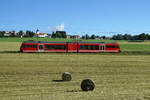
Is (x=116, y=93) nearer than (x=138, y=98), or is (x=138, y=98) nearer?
(x=138, y=98)

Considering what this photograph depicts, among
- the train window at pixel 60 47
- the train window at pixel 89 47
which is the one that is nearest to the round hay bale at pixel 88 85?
the train window at pixel 60 47

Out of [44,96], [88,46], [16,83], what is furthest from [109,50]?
[44,96]

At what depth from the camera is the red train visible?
49.4 meters

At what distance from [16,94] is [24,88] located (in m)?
1.82

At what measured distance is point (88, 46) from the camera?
52.6 m

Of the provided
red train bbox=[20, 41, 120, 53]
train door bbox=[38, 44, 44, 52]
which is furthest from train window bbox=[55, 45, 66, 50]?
train door bbox=[38, 44, 44, 52]

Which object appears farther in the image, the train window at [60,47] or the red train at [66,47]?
the train window at [60,47]

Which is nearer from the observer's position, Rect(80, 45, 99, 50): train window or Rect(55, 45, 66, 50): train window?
Rect(55, 45, 66, 50): train window

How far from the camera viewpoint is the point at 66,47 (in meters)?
51.3

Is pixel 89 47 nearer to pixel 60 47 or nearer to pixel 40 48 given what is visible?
pixel 60 47

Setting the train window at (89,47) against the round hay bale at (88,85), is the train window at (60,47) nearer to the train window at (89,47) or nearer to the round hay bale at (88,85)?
the train window at (89,47)

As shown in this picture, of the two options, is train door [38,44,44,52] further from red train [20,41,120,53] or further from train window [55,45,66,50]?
train window [55,45,66,50]

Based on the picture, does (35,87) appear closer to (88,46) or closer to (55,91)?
(55,91)

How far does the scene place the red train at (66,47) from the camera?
49375 millimetres
